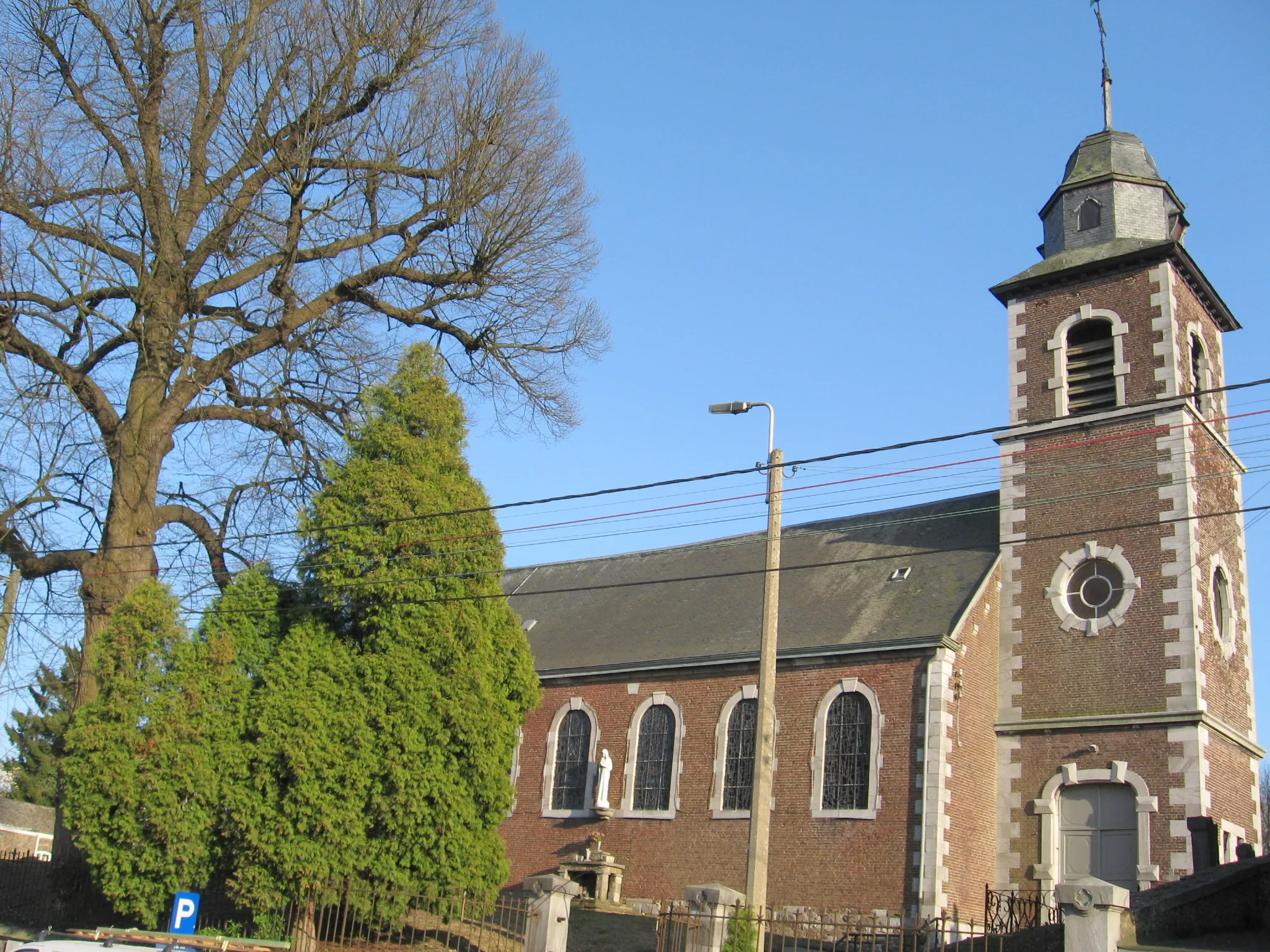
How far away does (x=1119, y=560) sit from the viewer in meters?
21.0

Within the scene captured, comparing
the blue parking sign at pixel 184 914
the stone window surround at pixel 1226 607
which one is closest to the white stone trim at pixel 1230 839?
the stone window surround at pixel 1226 607

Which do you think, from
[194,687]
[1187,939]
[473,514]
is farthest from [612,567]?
[1187,939]

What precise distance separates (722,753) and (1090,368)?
9794mm

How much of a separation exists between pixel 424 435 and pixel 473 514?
1.30m

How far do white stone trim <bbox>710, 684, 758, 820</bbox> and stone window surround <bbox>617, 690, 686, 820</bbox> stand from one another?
794mm

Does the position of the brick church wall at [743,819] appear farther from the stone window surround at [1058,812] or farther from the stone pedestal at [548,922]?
the stone pedestal at [548,922]

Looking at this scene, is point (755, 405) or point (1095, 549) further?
point (1095, 549)

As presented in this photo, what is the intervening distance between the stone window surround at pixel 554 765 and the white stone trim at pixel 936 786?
6957 mm

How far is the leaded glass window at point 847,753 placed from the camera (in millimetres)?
20984

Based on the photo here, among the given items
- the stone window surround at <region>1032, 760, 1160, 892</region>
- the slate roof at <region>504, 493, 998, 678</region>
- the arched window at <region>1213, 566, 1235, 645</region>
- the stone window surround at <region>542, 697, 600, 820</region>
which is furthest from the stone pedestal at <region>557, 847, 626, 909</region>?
the arched window at <region>1213, 566, 1235, 645</region>

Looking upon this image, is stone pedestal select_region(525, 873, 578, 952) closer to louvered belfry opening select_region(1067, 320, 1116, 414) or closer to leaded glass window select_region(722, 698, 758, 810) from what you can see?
leaded glass window select_region(722, 698, 758, 810)

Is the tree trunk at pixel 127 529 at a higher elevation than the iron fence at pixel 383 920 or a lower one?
higher

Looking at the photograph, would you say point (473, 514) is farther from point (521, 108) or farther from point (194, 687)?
point (521, 108)

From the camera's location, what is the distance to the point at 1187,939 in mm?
13914
